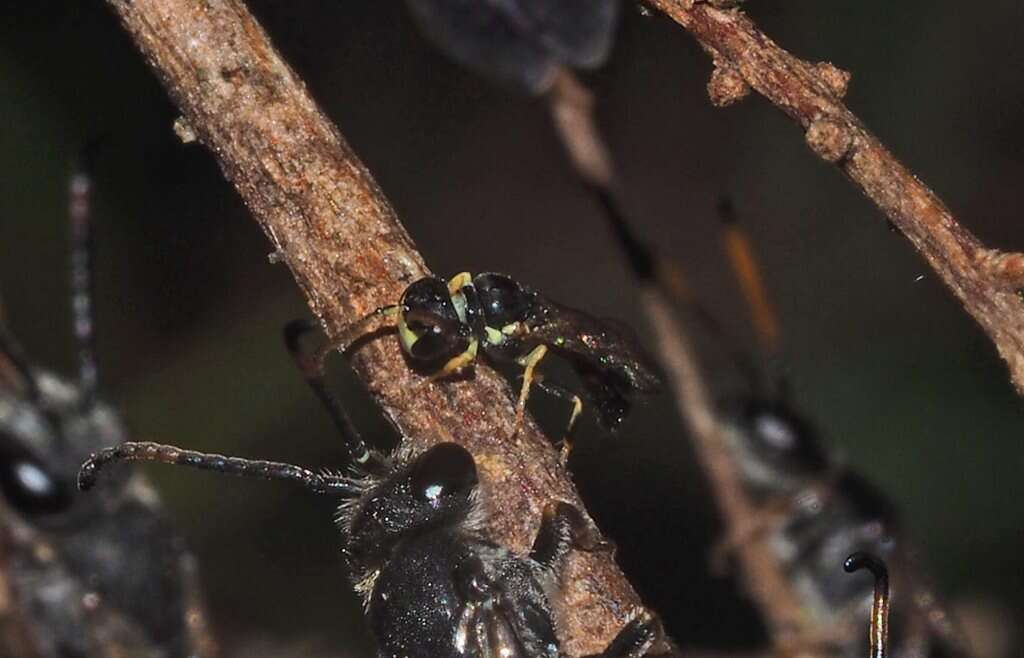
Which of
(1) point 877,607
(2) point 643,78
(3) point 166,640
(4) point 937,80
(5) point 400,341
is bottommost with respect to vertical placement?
(1) point 877,607

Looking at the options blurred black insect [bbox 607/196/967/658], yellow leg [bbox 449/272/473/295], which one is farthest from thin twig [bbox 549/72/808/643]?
yellow leg [bbox 449/272/473/295]

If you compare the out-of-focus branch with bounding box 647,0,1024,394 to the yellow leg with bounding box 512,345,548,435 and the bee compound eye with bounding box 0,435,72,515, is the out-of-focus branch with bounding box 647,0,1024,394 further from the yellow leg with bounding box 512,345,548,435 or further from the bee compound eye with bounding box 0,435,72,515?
the bee compound eye with bounding box 0,435,72,515

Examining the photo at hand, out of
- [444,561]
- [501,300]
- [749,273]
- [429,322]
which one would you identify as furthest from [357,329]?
[749,273]

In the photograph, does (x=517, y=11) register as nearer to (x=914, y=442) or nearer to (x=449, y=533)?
(x=449, y=533)

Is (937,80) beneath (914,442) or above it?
above

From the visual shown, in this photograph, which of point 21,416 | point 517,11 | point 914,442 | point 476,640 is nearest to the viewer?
point 517,11

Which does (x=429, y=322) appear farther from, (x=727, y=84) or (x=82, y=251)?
(x=82, y=251)

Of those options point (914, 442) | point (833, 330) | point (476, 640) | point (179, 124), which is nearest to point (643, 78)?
point (833, 330)

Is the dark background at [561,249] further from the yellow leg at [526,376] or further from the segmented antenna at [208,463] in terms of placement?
the segmented antenna at [208,463]
